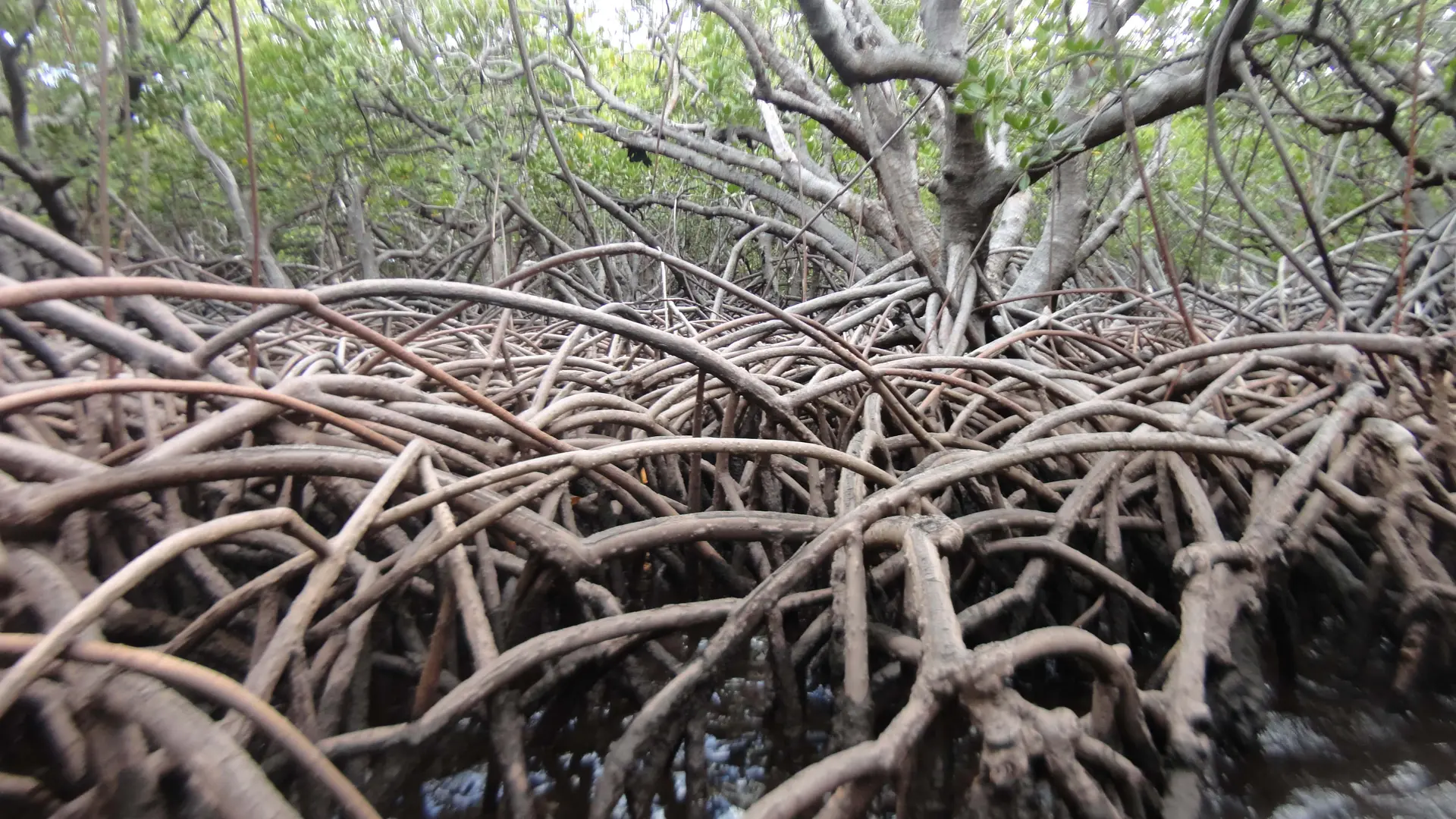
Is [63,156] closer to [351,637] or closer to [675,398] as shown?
[675,398]

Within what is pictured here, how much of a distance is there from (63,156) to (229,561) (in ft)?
11.1

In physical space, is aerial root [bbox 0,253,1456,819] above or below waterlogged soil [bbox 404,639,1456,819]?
above

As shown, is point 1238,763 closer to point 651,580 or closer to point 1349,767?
point 1349,767

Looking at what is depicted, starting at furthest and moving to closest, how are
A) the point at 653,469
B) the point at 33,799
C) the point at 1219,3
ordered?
the point at 1219,3 < the point at 653,469 < the point at 33,799

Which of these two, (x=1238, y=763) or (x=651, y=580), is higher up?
(x=651, y=580)

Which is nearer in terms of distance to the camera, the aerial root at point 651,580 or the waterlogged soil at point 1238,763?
the aerial root at point 651,580

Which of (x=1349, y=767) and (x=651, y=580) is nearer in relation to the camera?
(x=1349, y=767)

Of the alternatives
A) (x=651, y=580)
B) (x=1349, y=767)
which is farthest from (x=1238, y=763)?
(x=651, y=580)

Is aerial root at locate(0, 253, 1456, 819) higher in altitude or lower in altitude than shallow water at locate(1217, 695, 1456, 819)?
higher

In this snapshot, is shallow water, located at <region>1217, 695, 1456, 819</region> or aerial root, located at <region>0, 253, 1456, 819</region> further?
shallow water, located at <region>1217, 695, 1456, 819</region>

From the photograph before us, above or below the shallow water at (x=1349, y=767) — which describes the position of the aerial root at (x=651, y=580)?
above

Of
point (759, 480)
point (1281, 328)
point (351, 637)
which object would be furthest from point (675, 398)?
point (1281, 328)

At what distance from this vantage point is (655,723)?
2.85 feet

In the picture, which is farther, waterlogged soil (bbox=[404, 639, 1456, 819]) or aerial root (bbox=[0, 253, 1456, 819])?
waterlogged soil (bbox=[404, 639, 1456, 819])
